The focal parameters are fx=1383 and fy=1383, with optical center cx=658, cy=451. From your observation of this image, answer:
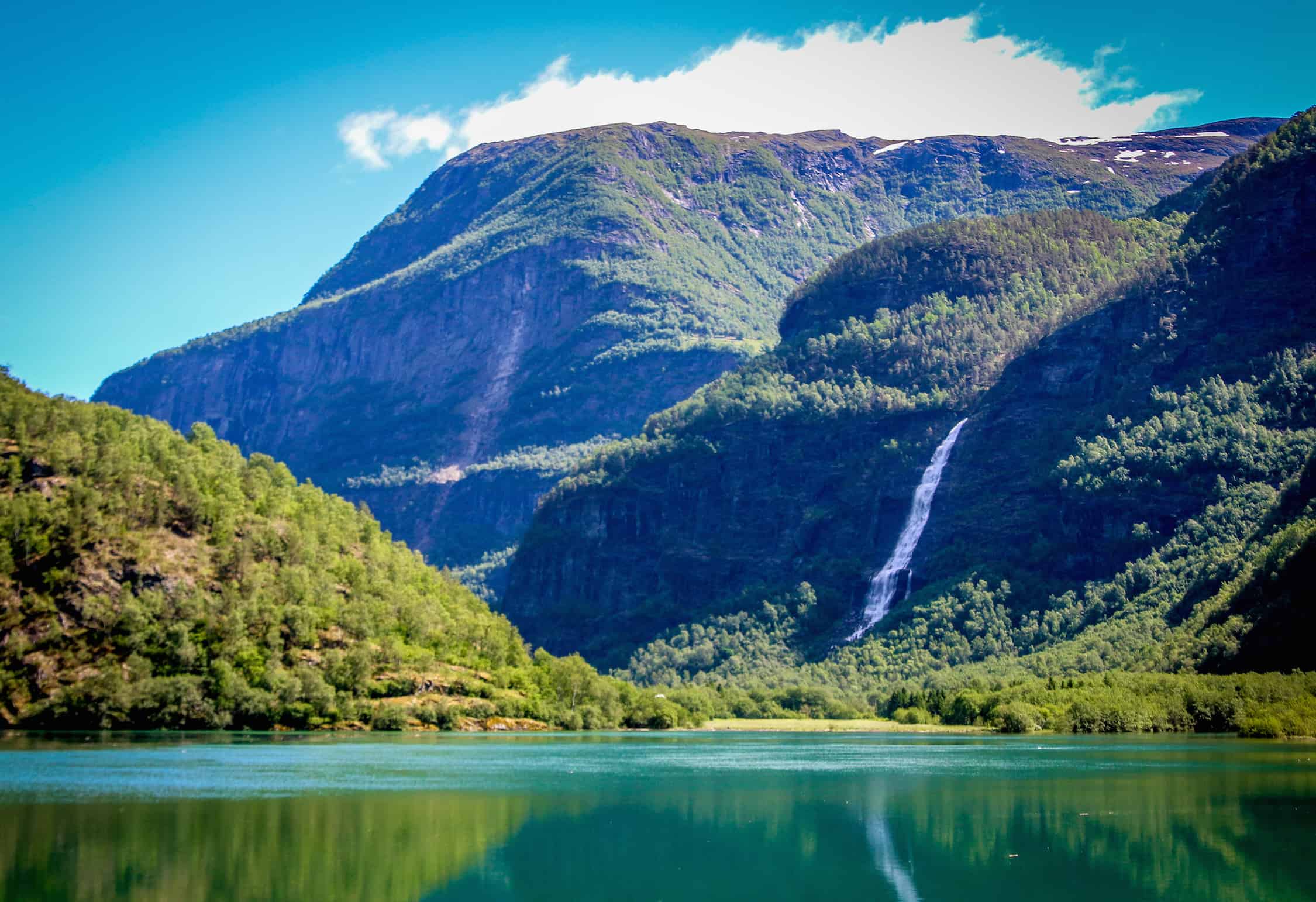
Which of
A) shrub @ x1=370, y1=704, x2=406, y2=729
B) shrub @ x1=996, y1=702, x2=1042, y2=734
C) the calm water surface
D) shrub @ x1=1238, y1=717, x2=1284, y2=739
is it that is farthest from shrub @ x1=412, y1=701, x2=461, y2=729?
shrub @ x1=1238, y1=717, x2=1284, y2=739

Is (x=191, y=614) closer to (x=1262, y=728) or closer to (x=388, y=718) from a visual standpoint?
(x=388, y=718)

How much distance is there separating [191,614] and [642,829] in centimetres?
10163

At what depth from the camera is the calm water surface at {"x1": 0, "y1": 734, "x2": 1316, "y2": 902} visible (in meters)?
50.3

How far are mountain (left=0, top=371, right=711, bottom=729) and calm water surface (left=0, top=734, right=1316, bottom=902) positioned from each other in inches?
1412

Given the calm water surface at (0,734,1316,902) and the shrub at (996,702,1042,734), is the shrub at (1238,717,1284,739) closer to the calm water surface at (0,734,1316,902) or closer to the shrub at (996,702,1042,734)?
the shrub at (996,702,1042,734)

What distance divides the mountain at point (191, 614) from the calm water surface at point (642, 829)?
35864mm

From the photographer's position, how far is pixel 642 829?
215 ft

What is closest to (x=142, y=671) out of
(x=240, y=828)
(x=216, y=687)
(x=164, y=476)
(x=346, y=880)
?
(x=216, y=687)

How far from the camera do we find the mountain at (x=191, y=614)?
5635 inches

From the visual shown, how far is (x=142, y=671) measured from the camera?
144750 millimetres

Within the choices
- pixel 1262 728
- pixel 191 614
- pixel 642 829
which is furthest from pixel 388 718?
pixel 642 829

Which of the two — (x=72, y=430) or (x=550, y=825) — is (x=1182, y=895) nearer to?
(x=550, y=825)

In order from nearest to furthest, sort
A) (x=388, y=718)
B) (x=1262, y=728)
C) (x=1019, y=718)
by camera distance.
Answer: (x=1262, y=728) < (x=388, y=718) < (x=1019, y=718)

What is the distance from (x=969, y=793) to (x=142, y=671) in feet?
313
